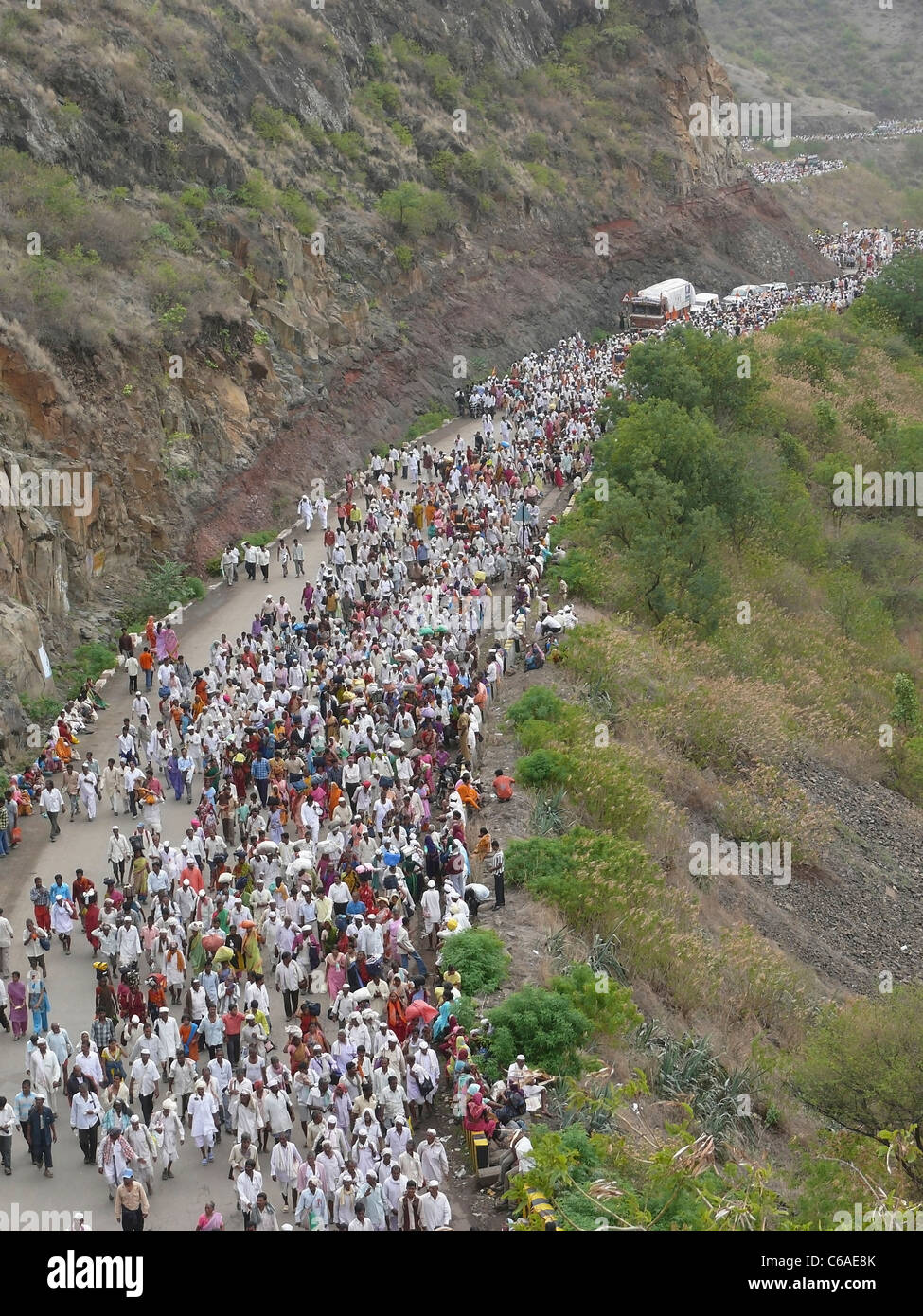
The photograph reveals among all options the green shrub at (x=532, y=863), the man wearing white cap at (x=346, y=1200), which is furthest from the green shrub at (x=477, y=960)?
the man wearing white cap at (x=346, y=1200)

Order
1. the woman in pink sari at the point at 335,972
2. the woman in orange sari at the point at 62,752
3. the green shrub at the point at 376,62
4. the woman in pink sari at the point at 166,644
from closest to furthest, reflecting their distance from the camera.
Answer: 1. the woman in pink sari at the point at 335,972
2. the woman in orange sari at the point at 62,752
3. the woman in pink sari at the point at 166,644
4. the green shrub at the point at 376,62

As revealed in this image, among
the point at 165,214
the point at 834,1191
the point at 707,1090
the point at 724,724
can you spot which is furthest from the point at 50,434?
the point at 834,1191

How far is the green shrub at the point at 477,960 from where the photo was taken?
17859 mm

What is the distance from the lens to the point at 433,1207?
13.5 metres

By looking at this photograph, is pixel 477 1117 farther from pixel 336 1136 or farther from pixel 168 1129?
pixel 168 1129

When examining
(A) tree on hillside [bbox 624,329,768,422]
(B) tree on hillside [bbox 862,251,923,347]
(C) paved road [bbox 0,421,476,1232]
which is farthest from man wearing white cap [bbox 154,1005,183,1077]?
(B) tree on hillside [bbox 862,251,923,347]

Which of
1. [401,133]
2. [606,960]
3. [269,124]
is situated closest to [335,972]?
[606,960]

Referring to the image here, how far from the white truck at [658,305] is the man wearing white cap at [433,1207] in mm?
50736

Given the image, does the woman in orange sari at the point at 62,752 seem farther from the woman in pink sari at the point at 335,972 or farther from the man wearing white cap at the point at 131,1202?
the man wearing white cap at the point at 131,1202

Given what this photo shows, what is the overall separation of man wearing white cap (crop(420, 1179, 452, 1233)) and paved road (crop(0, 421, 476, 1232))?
1774 mm

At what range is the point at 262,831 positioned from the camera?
20.9 meters

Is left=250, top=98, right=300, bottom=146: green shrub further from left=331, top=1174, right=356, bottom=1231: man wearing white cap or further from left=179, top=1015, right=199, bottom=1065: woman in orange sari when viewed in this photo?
left=331, top=1174, right=356, bottom=1231: man wearing white cap

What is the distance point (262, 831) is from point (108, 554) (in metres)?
12.7

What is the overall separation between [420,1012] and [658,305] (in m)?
48.1
